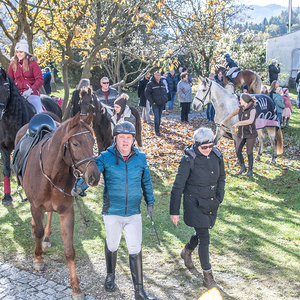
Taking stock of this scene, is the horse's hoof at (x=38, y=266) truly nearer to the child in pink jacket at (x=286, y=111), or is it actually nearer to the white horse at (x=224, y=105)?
the white horse at (x=224, y=105)

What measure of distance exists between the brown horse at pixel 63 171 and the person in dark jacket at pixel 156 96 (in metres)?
9.12

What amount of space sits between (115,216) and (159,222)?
271 cm

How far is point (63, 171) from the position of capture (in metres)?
4.06

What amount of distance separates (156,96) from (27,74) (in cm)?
675

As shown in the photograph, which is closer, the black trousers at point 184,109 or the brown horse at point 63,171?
the brown horse at point 63,171

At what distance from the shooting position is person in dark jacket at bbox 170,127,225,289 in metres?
4.20

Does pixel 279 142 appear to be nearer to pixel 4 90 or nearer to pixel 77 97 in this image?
pixel 77 97

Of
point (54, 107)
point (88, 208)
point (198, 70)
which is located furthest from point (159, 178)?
point (198, 70)

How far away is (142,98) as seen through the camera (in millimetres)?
15703

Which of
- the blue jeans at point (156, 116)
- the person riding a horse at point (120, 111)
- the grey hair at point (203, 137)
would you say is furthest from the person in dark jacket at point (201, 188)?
the blue jeans at point (156, 116)

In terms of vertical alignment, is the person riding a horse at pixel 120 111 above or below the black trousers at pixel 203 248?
above

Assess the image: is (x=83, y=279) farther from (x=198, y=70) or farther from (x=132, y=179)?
(x=198, y=70)

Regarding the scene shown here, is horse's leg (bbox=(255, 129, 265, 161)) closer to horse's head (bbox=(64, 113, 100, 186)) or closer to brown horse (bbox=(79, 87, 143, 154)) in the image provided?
brown horse (bbox=(79, 87, 143, 154))

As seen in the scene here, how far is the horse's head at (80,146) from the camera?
11.7ft
